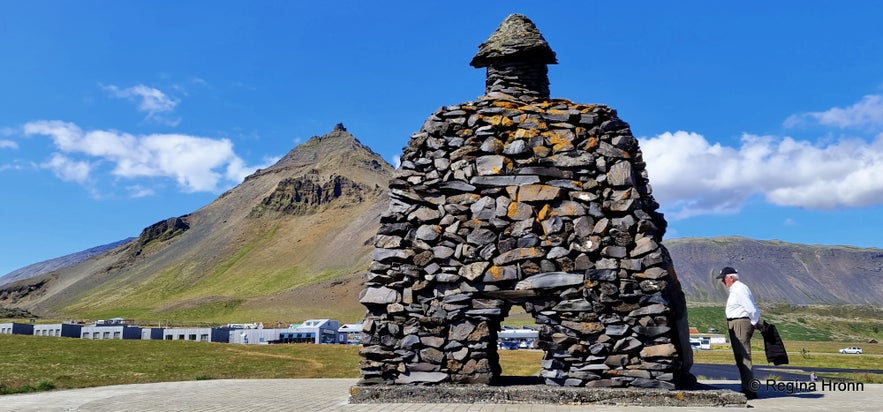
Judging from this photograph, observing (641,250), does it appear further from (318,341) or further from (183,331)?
(183,331)

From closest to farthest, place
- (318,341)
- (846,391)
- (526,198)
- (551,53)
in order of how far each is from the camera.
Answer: (526,198), (846,391), (551,53), (318,341)

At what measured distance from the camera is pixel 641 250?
37.0 ft

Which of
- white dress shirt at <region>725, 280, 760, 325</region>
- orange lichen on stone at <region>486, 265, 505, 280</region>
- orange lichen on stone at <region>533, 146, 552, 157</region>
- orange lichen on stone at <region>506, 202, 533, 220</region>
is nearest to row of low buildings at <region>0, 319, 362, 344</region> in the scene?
orange lichen on stone at <region>486, 265, 505, 280</region>

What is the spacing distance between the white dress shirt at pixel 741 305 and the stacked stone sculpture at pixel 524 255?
886 millimetres

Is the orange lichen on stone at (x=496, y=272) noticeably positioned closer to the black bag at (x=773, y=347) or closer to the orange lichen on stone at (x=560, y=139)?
the orange lichen on stone at (x=560, y=139)

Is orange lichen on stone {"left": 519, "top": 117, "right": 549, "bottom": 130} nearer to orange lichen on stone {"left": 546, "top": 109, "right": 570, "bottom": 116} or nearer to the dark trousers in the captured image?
orange lichen on stone {"left": 546, "top": 109, "right": 570, "bottom": 116}

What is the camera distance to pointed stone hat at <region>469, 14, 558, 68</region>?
15125 mm

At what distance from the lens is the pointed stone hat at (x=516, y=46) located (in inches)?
595

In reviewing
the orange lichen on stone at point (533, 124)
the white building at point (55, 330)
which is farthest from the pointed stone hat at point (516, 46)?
the white building at point (55, 330)

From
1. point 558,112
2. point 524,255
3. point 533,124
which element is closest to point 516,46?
point 558,112

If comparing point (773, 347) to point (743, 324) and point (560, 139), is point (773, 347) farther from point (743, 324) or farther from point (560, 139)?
point (560, 139)

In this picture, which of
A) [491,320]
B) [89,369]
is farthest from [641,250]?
[89,369]

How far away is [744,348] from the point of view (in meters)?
11.4

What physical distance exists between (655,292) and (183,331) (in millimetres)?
70544
